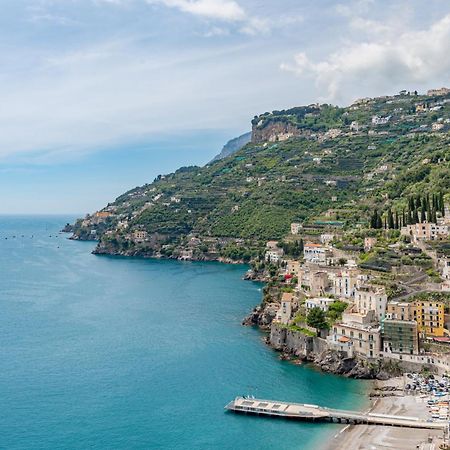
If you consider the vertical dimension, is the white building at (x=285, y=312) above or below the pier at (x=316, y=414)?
above

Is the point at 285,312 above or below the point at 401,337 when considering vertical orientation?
above

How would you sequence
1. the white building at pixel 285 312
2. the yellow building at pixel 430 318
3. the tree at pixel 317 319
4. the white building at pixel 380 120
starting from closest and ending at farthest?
1. the yellow building at pixel 430 318
2. the tree at pixel 317 319
3. the white building at pixel 285 312
4. the white building at pixel 380 120

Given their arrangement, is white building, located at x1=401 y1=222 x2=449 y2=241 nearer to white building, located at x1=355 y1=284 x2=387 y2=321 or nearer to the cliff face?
white building, located at x1=355 y1=284 x2=387 y2=321

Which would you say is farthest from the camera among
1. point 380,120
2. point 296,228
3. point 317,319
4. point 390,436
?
point 380,120

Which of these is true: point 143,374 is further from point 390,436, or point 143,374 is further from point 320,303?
point 390,436

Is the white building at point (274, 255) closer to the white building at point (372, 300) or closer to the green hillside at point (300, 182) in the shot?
the green hillside at point (300, 182)

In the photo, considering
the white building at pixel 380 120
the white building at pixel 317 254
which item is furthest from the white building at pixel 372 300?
the white building at pixel 380 120

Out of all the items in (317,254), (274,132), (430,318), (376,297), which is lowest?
(430,318)

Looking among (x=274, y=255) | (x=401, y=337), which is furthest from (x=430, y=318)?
(x=274, y=255)
